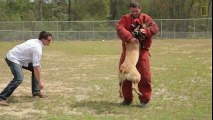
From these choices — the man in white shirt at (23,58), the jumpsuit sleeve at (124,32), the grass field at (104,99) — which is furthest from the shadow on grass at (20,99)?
the jumpsuit sleeve at (124,32)

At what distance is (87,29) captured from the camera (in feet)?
126

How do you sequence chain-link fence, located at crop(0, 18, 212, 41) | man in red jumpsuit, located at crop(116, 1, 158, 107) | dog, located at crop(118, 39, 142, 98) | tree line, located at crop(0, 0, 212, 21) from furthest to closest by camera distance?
tree line, located at crop(0, 0, 212, 21), chain-link fence, located at crop(0, 18, 212, 41), man in red jumpsuit, located at crop(116, 1, 158, 107), dog, located at crop(118, 39, 142, 98)

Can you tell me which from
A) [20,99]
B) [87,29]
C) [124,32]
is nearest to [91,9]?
[87,29]

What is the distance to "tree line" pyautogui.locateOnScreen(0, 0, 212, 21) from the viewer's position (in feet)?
153

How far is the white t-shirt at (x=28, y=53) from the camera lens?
297 inches

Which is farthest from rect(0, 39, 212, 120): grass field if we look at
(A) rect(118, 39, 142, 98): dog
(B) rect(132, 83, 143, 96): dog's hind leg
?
(A) rect(118, 39, 142, 98): dog

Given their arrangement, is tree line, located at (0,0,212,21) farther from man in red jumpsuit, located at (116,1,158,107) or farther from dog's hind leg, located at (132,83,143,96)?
dog's hind leg, located at (132,83,143,96)

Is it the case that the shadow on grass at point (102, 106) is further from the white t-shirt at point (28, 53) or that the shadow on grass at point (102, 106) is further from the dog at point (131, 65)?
the white t-shirt at point (28, 53)

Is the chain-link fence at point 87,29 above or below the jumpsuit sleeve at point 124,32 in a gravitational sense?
below

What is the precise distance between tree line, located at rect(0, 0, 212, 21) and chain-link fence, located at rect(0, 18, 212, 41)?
6.32 metres

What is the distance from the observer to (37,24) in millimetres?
36625

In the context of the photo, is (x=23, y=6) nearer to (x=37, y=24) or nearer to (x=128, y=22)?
(x=37, y=24)

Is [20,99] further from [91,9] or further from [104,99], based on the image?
[91,9]

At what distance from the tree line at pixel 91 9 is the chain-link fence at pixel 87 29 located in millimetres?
6322
